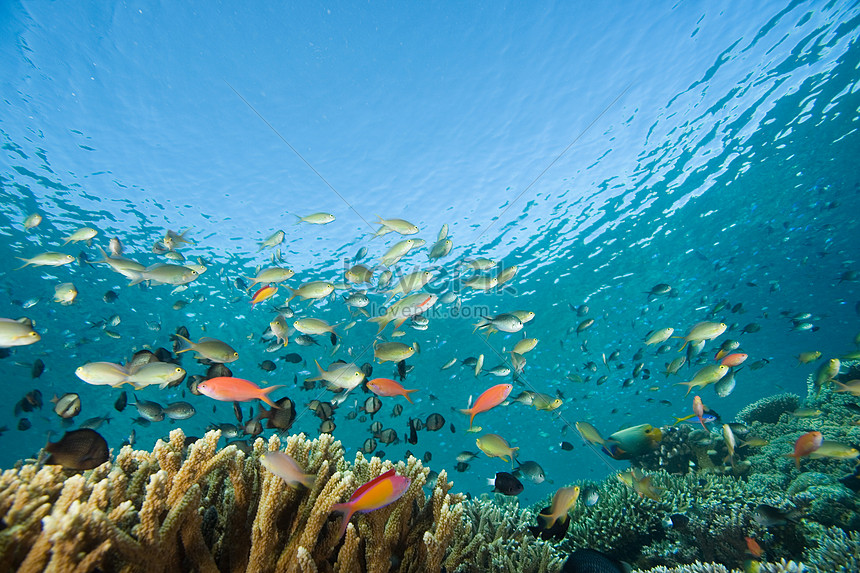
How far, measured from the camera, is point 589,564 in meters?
3.76

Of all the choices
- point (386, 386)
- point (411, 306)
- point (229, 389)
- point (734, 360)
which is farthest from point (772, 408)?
point (229, 389)

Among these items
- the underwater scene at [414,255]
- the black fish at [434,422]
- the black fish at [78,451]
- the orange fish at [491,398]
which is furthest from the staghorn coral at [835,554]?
the black fish at [78,451]

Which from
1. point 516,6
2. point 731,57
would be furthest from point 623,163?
point 516,6

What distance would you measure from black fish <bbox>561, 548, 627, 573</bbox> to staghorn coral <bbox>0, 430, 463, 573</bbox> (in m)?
2.02

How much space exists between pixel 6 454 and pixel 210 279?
3501 centimetres

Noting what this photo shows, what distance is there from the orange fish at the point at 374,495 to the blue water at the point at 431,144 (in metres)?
11.4

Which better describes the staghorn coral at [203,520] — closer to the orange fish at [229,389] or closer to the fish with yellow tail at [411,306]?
the orange fish at [229,389]

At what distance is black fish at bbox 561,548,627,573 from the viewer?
3.70 meters

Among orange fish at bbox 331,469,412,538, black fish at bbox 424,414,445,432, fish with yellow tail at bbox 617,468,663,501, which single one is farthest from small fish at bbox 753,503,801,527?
orange fish at bbox 331,469,412,538

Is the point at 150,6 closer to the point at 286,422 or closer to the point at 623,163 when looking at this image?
the point at 286,422

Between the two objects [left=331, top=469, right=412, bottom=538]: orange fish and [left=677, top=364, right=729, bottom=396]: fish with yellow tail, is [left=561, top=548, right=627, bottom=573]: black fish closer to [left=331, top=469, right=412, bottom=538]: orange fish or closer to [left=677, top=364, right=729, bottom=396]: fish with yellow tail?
[left=331, top=469, right=412, bottom=538]: orange fish

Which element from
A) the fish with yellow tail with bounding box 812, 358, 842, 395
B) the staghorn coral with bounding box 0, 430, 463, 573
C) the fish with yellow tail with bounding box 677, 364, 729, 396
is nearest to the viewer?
the staghorn coral with bounding box 0, 430, 463, 573

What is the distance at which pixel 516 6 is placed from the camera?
1199 centimetres

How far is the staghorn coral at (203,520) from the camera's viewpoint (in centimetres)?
157
